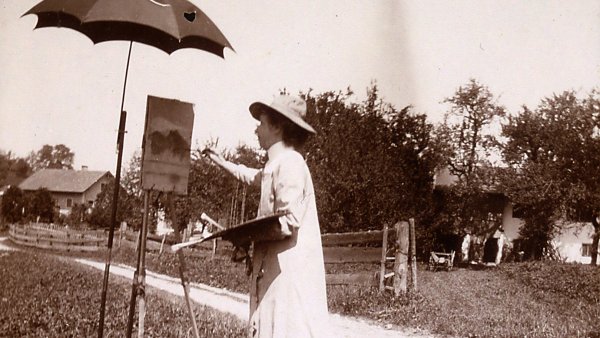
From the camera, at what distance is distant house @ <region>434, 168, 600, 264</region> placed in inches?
1340

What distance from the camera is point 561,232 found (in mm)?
32594

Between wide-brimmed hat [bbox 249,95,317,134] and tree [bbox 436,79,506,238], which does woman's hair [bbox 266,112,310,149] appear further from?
tree [bbox 436,79,506,238]

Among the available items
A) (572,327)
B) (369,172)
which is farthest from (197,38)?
(369,172)

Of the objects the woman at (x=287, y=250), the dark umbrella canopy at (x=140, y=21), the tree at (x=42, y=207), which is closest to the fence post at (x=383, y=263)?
the dark umbrella canopy at (x=140, y=21)

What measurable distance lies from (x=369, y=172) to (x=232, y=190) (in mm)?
10641

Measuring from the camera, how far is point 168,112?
4.04 meters

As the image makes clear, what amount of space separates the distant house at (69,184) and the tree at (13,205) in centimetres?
2217

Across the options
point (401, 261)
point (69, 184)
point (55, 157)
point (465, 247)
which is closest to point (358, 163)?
point (401, 261)

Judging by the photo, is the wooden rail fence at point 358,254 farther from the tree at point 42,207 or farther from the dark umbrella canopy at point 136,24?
the tree at point 42,207

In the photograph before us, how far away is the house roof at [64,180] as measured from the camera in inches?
2178

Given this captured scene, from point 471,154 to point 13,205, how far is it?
87.6ft

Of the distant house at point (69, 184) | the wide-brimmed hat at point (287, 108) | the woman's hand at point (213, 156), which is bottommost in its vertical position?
the woman's hand at point (213, 156)

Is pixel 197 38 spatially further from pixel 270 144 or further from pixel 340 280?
pixel 340 280

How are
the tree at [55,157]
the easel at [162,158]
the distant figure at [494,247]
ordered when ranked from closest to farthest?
the easel at [162,158]
the distant figure at [494,247]
the tree at [55,157]
